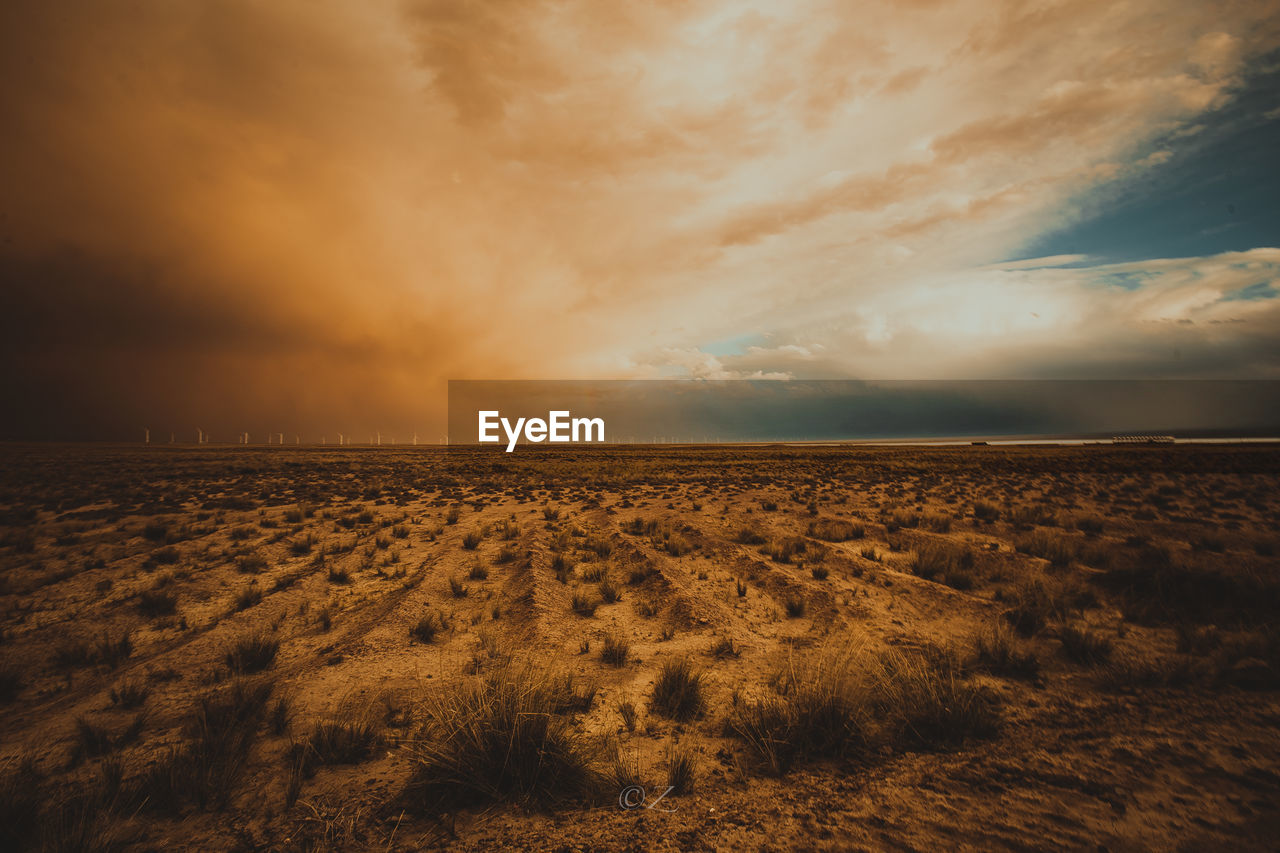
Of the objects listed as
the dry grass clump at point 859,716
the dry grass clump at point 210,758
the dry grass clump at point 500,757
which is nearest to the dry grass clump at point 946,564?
the dry grass clump at point 859,716

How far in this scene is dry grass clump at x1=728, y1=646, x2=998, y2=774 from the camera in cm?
446

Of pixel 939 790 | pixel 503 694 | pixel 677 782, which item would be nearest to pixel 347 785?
pixel 503 694

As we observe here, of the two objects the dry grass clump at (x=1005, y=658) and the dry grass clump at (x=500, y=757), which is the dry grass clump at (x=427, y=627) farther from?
the dry grass clump at (x=1005, y=658)

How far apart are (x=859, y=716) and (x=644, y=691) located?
2.42 metres

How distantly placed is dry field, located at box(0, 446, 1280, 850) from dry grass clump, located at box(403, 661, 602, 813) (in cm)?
3

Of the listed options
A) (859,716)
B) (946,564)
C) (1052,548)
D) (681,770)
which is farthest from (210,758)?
(1052,548)

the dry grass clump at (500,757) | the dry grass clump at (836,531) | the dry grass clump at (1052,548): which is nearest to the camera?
the dry grass clump at (500,757)

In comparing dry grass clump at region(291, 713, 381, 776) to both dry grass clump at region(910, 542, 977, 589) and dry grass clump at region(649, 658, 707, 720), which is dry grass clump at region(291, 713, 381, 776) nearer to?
dry grass clump at region(649, 658, 707, 720)

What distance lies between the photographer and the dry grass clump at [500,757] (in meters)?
3.99

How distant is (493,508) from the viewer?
70.0 feet

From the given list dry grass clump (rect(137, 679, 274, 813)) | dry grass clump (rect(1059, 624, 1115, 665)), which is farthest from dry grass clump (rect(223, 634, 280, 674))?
dry grass clump (rect(1059, 624, 1115, 665))

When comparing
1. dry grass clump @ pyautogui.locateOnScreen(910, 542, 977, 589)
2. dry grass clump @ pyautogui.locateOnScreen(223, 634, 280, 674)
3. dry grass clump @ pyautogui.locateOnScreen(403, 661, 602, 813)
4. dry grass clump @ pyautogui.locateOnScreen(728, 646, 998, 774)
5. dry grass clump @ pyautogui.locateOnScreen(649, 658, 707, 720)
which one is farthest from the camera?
dry grass clump @ pyautogui.locateOnScreen(910, 542, 977, 589)

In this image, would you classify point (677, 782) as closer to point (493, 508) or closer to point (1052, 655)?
point (1052, 655)

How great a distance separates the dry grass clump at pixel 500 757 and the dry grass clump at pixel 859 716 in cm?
164
